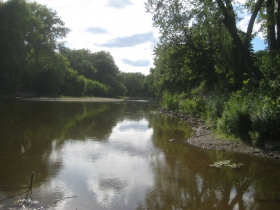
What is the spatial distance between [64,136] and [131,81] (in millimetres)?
120690

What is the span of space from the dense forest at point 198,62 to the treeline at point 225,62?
Answer: 0.04 metres

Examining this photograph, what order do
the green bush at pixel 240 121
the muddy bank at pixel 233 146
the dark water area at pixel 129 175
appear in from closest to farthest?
the dark water area at pixel 129 175 → the muddy bank at pixel 233 146 → the green bush at pixel 240 121

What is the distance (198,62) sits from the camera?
29547mm

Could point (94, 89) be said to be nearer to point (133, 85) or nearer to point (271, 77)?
point (133, 85)

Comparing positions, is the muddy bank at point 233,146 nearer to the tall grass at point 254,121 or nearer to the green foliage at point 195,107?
the tall grass at point 254,121

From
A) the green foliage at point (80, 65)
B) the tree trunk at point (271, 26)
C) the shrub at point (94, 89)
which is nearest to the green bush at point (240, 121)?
the tree trunk at point (271, 26)

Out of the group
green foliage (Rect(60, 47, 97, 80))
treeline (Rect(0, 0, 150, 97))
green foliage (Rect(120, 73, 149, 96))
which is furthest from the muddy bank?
green foliage (Rect(120, 73, 149, 96))

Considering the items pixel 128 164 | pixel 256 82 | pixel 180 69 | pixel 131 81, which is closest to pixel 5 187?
pixel 128 164

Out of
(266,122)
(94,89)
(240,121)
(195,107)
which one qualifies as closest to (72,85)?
(94,89)

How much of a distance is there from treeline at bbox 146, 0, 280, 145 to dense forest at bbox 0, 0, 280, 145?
39 mm

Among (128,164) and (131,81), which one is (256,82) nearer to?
(128,164)

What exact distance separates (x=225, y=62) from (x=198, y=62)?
268 centimetres

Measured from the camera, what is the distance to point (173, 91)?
46.5 meters

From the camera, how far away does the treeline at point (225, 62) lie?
39.2 ft
